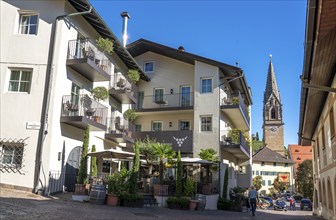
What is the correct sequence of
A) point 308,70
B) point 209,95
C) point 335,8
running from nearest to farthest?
point 335,8 → point 308,70 → point 209,95

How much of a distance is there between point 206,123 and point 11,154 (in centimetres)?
1369

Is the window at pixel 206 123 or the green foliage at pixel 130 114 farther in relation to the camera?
the green foliage at pixel 130 114

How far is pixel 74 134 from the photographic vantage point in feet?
61.5

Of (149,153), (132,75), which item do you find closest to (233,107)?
(149,153)

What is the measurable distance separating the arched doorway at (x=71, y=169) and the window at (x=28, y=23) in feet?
21.8

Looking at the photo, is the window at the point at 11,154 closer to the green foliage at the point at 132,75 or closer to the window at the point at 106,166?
the window at the point at 106,166

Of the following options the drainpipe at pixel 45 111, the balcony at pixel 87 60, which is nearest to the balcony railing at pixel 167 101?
the balcony at pixel 87 60

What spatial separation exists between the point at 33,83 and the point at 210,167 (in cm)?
1261

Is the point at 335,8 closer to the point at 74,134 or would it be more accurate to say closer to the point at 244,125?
the point at 74,134

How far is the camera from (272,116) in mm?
96938

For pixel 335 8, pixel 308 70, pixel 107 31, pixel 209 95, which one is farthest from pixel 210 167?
pixel 335 8

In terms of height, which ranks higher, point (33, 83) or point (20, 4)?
point (20, 4)

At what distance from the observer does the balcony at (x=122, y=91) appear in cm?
2342

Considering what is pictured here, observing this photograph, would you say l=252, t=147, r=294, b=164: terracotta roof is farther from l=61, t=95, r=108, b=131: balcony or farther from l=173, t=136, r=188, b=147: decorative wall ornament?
l=61, t=95, r=108, b=131: balcony
